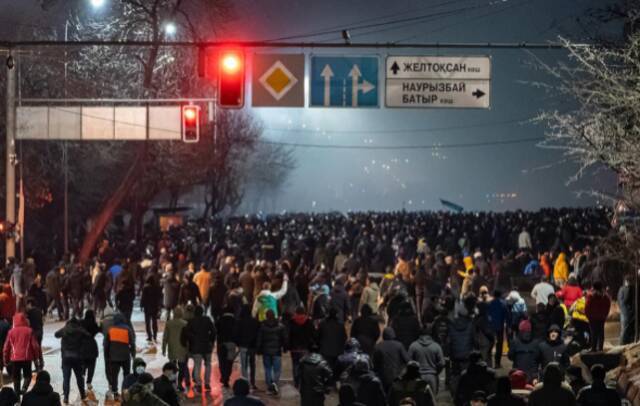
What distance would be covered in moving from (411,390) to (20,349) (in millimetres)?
7260

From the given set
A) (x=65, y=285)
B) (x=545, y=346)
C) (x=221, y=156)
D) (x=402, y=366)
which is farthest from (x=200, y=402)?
(x=221, y=156)

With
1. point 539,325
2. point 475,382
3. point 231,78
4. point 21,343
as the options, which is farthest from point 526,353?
point 21,343

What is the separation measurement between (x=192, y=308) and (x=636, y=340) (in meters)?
7.74

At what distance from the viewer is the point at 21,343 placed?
16.6 m

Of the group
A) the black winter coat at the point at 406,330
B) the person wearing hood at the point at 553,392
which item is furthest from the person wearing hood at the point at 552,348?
the person wearing hood at the point at 553,392

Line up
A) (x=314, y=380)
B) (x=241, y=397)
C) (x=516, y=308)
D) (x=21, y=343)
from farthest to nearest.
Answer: (x=516, y=308) < (x=21, y=343) < (x=314, y=380) < (x=241, y=397)

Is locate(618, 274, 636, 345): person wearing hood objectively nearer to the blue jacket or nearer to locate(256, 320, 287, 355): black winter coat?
the blue jacket

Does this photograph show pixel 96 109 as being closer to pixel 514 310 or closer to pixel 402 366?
pixel 514 310

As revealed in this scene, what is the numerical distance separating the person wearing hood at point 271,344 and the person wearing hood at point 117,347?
2012 millimetres

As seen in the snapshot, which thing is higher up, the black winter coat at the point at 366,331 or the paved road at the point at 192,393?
the black winter coat at the point at 366,331

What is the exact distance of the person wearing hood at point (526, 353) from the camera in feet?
50.5

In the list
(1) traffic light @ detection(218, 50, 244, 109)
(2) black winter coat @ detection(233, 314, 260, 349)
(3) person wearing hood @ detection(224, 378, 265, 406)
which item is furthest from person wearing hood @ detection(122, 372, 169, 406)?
(1) traffic light @ detection(218, 50, 244, 109)

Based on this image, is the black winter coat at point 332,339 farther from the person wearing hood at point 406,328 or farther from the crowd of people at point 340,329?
the person wearing hood at point 406,328

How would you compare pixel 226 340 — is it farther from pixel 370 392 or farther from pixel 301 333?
pixel 370 392
